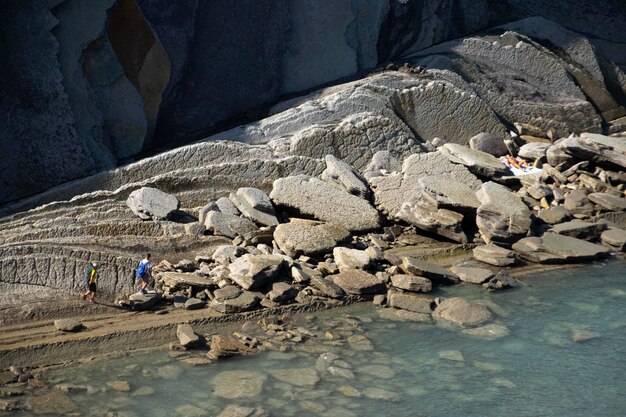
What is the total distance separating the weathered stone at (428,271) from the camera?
673 cm

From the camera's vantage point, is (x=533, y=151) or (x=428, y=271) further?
(x=533, y=151)

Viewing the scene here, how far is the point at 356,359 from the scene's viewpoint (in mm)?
5621

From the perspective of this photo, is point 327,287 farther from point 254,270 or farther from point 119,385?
point 119,385

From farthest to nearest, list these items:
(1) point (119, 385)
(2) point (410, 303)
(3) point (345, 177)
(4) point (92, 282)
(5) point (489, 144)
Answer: (5) point (489, 144) < (3) point (345, 177) < (2) point (410, 303) < (4) point (92, 282) < (1) point (119, 385)

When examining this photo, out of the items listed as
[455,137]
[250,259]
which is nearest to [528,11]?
[455,137]

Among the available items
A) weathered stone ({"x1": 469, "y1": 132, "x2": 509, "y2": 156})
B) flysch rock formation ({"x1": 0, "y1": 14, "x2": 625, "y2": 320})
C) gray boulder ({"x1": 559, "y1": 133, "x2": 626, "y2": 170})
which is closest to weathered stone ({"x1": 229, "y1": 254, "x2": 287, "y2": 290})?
flysch rock formation ({"x1": 0, "y1": 14, "x2": 625, "y2": 320})

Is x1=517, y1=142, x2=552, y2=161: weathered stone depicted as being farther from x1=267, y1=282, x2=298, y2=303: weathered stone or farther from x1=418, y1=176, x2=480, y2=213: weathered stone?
x1=267, y1=282, x2=298, y2=303: weathered stone

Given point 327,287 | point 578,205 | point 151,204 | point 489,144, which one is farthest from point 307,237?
point 489,144

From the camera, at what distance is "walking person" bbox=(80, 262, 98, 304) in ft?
19.4

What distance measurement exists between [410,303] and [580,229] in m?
2.17

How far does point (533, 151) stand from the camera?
9.15 meters

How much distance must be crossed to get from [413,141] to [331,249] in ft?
7.26

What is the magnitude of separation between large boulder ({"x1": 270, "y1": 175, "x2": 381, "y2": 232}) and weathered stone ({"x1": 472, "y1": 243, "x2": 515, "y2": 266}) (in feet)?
2.86

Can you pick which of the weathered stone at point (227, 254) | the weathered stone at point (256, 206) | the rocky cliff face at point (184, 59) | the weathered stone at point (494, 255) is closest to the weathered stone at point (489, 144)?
the rocky cliff face at point (184, 59)
